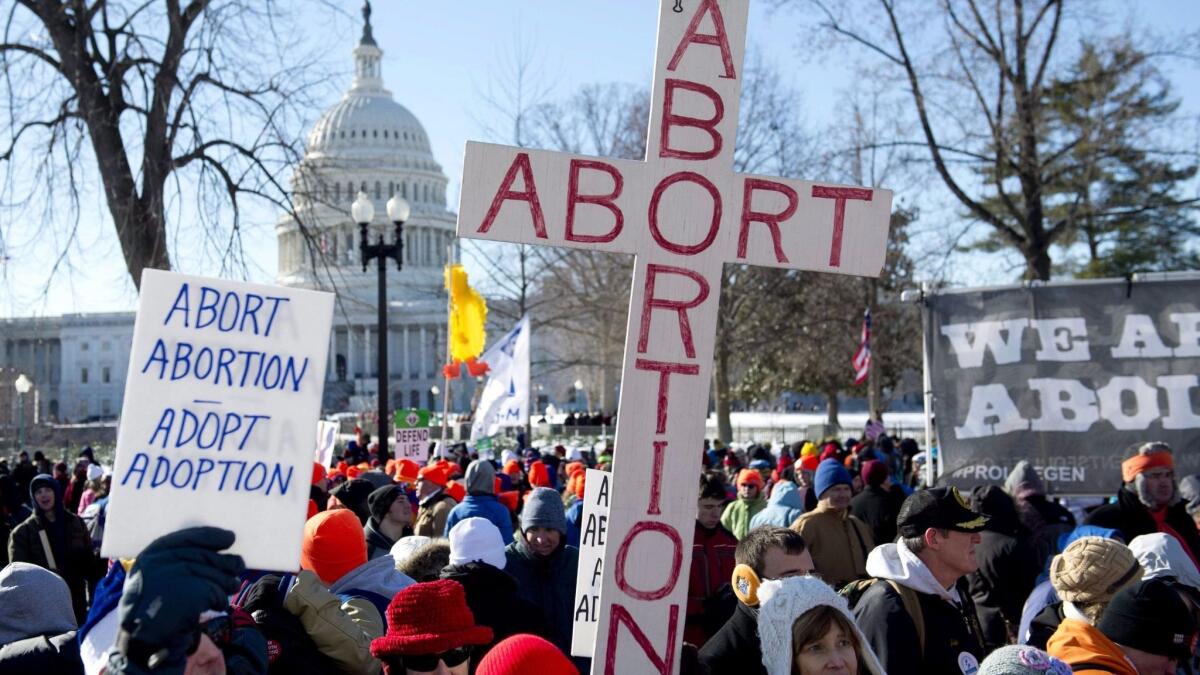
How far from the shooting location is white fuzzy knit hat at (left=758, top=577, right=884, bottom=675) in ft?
11.4

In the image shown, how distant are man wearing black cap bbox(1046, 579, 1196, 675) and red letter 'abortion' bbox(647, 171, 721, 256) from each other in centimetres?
151

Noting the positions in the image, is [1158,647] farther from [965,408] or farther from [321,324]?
[965,408]

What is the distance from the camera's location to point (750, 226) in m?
3.51

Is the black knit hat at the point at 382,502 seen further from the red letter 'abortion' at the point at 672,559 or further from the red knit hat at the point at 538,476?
the red knit hat at the point at 538,476

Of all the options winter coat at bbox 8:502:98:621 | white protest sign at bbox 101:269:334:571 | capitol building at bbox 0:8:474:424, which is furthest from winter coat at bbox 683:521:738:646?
capitol building at bbox 0:8:474:424

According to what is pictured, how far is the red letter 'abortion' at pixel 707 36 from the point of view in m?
3.45

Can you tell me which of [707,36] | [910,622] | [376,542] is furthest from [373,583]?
[707,36]

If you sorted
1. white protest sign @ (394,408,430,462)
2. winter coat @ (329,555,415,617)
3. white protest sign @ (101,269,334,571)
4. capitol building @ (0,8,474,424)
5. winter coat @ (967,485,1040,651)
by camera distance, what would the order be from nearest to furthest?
white protest sign @ (101,269,334,571) < winter coat @ (329,555,415,617) < winter coat @ (967,485,1040,651) < white protest sign @ (394,408,430,462) < capitol building @ (0,8,474,424)

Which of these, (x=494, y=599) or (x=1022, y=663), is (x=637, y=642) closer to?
(x=1022, y=663)

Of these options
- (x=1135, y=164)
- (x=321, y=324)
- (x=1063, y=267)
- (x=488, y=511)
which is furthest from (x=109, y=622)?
(x=1063, y=267)

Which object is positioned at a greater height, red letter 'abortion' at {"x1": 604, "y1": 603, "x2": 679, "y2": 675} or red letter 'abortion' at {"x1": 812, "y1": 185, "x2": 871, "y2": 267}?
red letter 'abortion' at {"x1": 812, "y1": 185, "x2": 871, "y2": 267}

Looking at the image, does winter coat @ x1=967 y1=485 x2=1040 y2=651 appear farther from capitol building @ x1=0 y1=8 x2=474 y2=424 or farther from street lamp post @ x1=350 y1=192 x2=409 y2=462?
capitol building @ x1=0 y1=8 x2=474 y2=424

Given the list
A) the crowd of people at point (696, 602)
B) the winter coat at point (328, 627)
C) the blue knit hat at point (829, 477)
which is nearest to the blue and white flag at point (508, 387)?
the blue knit hat at point (829, 477)

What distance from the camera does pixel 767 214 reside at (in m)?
3.51
